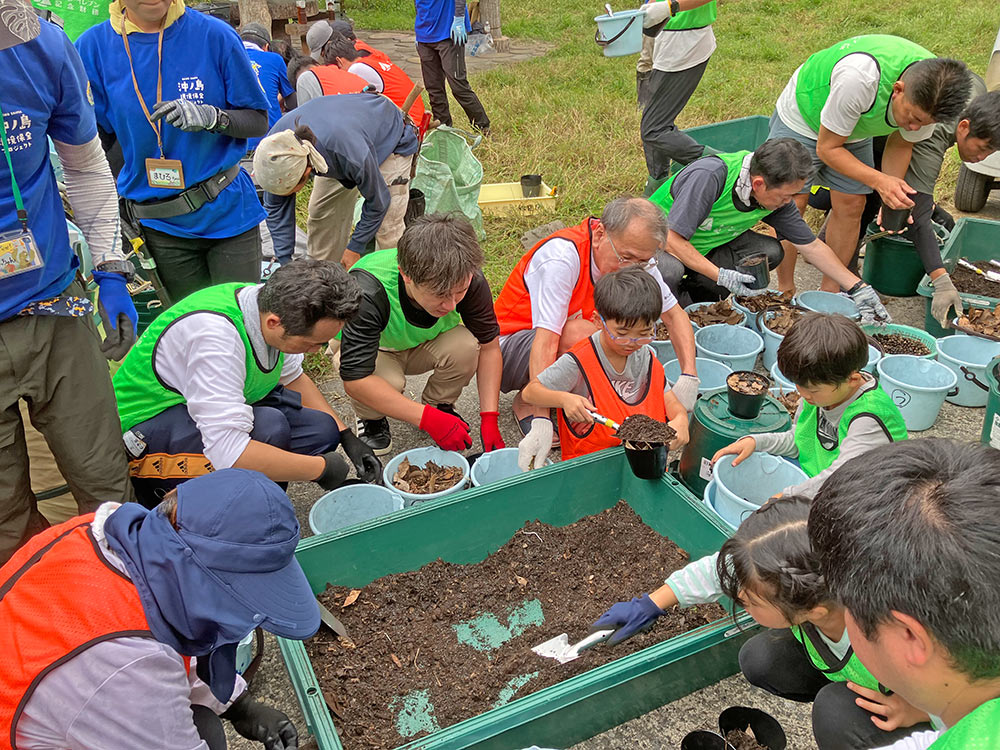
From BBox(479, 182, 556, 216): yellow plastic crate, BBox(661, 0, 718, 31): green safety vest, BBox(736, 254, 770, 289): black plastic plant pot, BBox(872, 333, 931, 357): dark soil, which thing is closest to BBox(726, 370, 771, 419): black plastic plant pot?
BBox(736, 254, 770, 289): black plastic plant pot

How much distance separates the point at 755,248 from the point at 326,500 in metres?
2.58

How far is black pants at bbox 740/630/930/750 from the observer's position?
1.80 m

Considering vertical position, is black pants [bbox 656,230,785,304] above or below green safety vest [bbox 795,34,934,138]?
below

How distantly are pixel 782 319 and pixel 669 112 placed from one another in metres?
1.84

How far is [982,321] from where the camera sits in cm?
393

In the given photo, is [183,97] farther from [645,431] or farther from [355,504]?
[645,431]

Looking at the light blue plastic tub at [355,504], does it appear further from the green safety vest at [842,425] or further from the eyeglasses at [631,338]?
the green safety vest at [842,425]

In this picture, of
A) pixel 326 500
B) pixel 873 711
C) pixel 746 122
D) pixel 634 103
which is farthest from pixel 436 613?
pixel 634 103

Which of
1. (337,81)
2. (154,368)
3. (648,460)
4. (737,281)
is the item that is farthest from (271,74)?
(648,460)

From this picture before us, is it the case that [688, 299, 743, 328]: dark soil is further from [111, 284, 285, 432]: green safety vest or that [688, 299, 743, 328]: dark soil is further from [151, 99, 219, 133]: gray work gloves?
[151, 99, 219, 133]: gray work gloves

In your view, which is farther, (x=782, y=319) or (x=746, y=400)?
(x=782, y=319)

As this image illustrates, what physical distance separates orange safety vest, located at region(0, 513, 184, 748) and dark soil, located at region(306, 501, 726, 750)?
0.88m

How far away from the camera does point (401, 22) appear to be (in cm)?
1236

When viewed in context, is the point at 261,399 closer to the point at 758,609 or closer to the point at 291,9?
the point at 758,609
